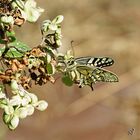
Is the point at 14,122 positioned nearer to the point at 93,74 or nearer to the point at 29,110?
the point at 29,110

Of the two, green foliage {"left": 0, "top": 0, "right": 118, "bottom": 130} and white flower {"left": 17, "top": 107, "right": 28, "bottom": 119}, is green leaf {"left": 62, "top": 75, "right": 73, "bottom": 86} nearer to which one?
green foliage {"left": 0, "top": 0, "right": 118, "bottom": 130}

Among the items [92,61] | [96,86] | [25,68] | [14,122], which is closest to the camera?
[14,122]

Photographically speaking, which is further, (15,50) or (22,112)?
(15,50)

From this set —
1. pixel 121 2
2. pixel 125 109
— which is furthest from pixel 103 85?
pixel 121 2

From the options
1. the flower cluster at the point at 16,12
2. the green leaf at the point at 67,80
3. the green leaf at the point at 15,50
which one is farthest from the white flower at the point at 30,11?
the green leaf at the point at 67,80

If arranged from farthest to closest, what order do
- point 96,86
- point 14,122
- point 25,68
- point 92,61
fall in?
point 96,86, point 92,61, point 25,68, point 14,122

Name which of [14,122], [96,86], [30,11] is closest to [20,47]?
[30,11]

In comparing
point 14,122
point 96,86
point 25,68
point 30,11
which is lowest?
point 14,122
